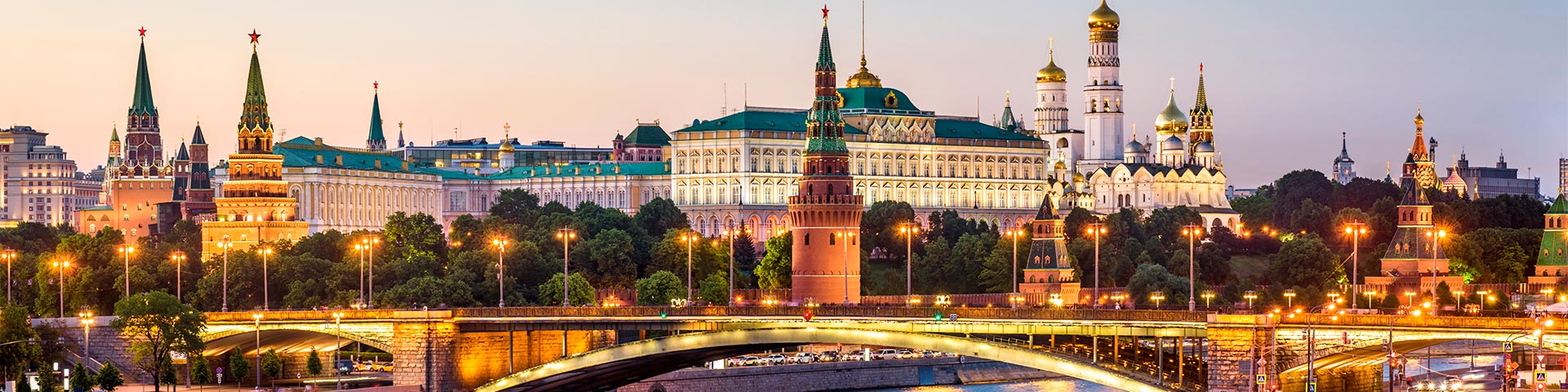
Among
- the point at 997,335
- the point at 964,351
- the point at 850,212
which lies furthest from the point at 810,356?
the point at 964,351

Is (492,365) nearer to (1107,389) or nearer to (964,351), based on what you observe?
(964,351)

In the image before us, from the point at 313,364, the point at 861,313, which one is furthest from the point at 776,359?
the point at 861,313

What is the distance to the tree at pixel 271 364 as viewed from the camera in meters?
152

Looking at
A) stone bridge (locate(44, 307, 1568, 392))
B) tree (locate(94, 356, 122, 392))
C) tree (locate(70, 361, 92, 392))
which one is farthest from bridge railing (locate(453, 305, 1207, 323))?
tree (locate(70, 361, 92, 392))

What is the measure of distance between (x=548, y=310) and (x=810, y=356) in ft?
162

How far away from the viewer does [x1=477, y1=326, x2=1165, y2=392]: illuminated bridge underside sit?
392 ft

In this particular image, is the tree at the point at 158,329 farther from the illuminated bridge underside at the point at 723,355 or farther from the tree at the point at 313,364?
the illuminated bridge underside at the point at 723,355

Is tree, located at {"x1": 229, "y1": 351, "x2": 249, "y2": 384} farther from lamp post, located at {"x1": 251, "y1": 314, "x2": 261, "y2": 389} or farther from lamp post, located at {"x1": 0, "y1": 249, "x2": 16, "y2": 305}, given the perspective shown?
lamp post, located at {"x1": 0, "y1": 249, "x2": 16, "y2": 305}

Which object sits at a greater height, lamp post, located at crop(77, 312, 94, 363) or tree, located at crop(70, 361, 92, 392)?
lamp post, located at crop(77, 312, 94, 363)

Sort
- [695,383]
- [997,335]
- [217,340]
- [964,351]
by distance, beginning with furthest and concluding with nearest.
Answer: [695,383], [217,340], [997,335], [964,351]

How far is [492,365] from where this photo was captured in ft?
468

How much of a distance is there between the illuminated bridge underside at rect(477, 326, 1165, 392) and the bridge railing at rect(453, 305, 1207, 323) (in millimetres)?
1271

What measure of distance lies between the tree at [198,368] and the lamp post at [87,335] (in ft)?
17.0

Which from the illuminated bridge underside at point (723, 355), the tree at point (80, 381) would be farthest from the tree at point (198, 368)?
the illuminated bridge underside at point (723, 355)
